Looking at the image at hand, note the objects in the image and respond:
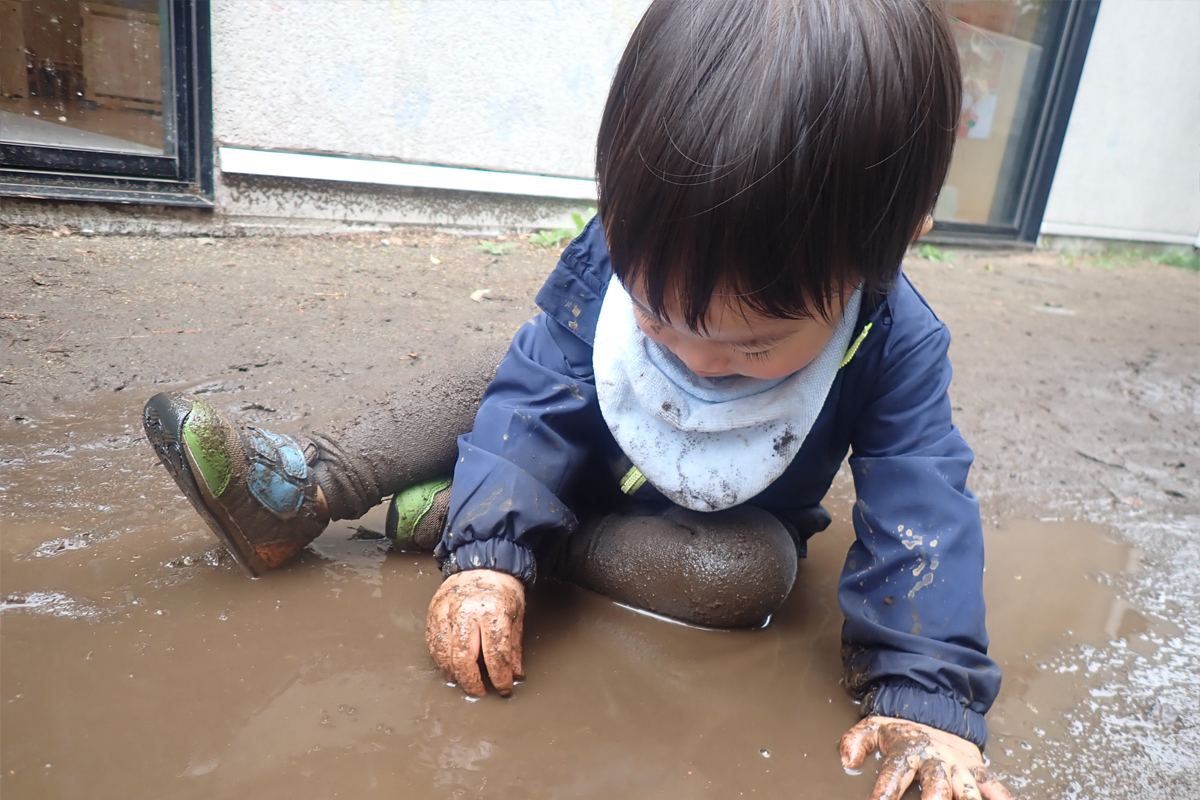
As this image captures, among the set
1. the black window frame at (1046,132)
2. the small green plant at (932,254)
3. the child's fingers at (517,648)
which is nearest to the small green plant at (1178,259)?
the black window frame at (1046,132)

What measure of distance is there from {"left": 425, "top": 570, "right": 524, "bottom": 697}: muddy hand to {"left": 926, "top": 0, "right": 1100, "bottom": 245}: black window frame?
5098mm

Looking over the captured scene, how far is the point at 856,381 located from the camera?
1.21 meters

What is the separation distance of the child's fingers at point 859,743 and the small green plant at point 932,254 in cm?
468

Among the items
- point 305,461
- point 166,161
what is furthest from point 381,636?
point 166,161

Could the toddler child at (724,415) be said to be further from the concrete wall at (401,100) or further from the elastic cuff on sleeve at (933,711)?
the concrete wall at (401,100)

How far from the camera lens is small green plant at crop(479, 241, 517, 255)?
11.3ft

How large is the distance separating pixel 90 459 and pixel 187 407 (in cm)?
51

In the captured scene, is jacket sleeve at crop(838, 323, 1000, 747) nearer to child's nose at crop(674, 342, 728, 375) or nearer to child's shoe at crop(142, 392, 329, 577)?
child's nose at crop(674, 342, 728, 375)

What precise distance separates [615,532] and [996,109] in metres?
5.77

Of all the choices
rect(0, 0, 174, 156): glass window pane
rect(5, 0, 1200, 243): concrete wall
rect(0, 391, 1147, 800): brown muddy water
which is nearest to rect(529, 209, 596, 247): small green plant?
rect(5, 0, 1200, 243): concrete wall

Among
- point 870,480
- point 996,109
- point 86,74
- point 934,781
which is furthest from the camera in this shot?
point 996,109

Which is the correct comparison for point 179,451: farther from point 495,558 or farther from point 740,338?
point 740,338

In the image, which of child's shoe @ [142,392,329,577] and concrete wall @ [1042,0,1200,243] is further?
concrete wall @ [1042,0,1200,243]

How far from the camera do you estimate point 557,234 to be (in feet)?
12.5
